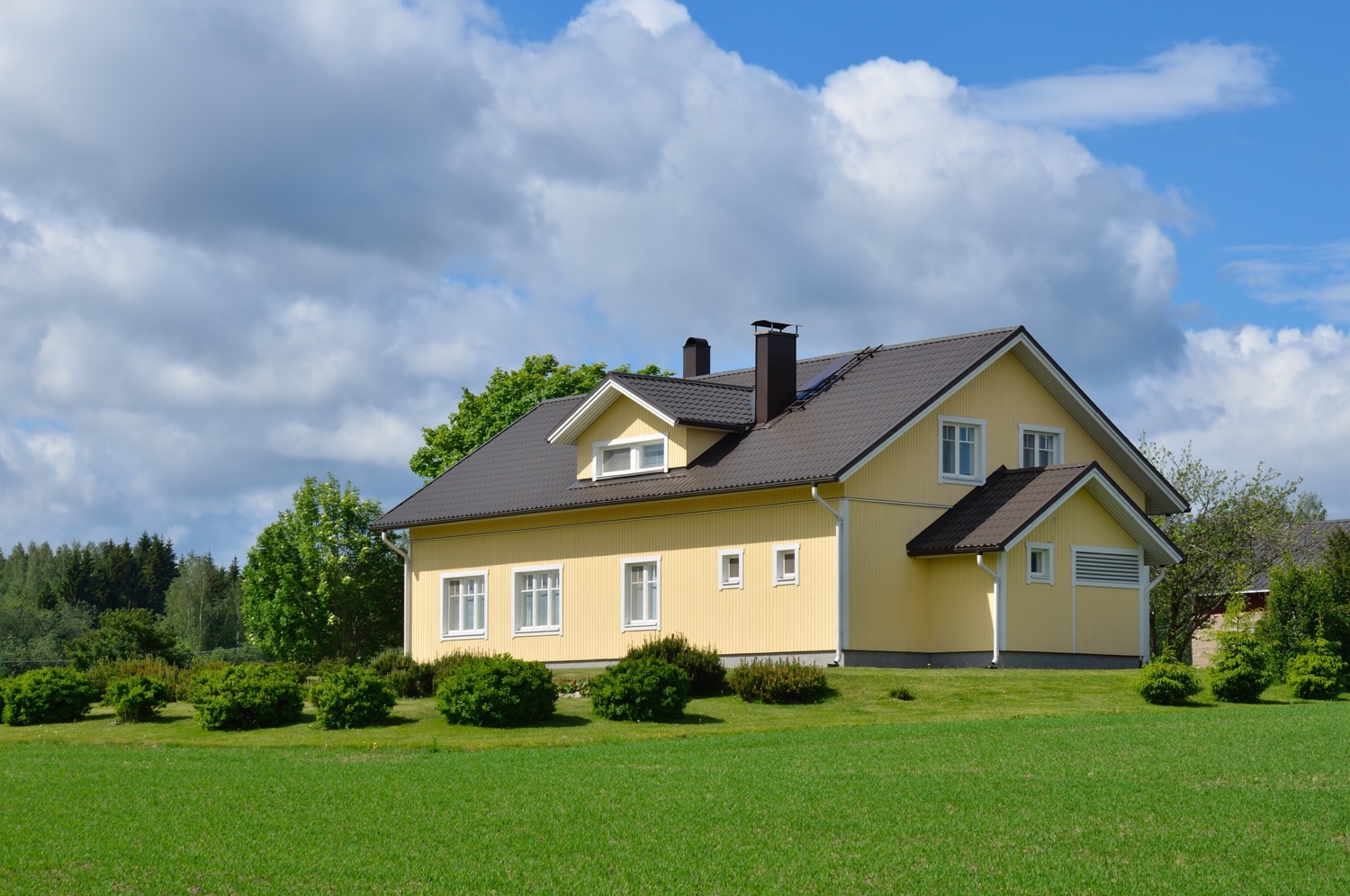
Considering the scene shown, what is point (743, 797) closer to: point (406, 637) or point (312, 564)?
point (406, 637)

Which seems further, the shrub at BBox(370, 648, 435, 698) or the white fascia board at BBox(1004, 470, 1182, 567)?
the white fascia board at BBox(1004, 470, 1182, 567)

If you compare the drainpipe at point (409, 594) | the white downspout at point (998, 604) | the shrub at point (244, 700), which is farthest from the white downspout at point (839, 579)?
the drainpipe at point (409, 594)

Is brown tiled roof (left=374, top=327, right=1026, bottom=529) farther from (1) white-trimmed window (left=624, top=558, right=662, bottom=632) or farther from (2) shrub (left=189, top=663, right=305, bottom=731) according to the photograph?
(2) shrub (left=189, top=663, right=305, bottom=731)

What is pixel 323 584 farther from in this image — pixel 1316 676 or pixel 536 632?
pixel 1316 676

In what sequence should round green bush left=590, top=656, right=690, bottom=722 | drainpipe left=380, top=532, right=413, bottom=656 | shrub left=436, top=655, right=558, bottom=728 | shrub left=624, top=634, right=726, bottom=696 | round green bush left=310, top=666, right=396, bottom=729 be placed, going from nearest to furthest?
shrub left=436, top=655, right=558, bottom=728
round green bush left=590, top=656, right=690, bottom=722
round green bush left=310, top=666, right=396, bottom=729
shrub left=624, top=634, right=726, bottom=696
drainpipe left=380, top=532, right=413, bottom=656

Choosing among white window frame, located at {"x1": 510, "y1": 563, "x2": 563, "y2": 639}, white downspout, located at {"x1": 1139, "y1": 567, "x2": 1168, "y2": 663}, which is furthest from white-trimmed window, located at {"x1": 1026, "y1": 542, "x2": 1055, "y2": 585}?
white window frame, located at {"x1": 510, "y1": 563, "x2": 563, "y2": 639}

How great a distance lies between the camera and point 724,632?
33062 mm

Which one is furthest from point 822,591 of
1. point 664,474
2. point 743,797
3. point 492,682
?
point 743,797

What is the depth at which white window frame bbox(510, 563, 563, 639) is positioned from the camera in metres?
37.0

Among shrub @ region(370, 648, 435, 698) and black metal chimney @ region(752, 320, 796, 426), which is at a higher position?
black metal chimney @ region(752, 320, 796, 426)

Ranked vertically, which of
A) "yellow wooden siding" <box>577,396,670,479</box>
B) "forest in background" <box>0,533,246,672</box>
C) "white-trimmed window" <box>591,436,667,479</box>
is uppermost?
"yellow wooden siding" <box>577,396,670,479</box>

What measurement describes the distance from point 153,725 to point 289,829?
1431cm

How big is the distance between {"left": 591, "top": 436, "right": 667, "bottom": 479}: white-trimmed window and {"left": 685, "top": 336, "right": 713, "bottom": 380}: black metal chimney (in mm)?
6504

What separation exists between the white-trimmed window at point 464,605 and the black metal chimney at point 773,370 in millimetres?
8687
